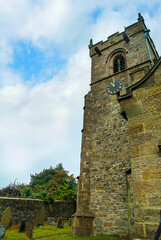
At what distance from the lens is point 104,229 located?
9.34 meters

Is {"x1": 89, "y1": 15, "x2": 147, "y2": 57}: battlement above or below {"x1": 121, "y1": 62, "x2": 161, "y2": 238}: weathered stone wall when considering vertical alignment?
above

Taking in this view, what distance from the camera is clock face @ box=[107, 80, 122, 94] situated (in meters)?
13.3

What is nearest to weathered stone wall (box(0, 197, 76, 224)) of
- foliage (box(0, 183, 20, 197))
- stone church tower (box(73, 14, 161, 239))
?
stone church tower (box(73, 14, 161, 239))

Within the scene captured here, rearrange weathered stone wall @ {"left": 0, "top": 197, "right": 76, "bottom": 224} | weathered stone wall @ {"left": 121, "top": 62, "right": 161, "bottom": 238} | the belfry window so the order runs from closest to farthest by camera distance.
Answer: weathered stone wall @ {"left": 121, "top": 62, "right": 161, "bottom": 238} → weathered stone wall @ {"left": 0, "top": 197, "right": 76, "bottom": 224} → the belfry window

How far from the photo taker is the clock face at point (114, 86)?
522 inches

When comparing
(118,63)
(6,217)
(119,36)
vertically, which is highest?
(119,36)

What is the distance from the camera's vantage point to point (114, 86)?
13.6 meters

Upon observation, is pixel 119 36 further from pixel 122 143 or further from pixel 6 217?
pixel 6 217

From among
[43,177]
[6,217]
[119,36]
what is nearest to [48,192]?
[6,217]

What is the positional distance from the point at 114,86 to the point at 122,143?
4.90 meters

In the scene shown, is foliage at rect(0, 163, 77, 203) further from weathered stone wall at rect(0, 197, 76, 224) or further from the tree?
weathered stone wall at rect(0, 197, 76, 224)

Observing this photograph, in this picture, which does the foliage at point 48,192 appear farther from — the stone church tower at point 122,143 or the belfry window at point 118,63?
the belfry window at point 118,63

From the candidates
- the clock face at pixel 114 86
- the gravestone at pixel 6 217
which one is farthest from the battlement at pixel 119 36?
the gravestone at pixel 6 217

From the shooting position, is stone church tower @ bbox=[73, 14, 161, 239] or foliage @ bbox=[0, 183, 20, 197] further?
foliage @ bbox=[0, 183, 20, 197]
